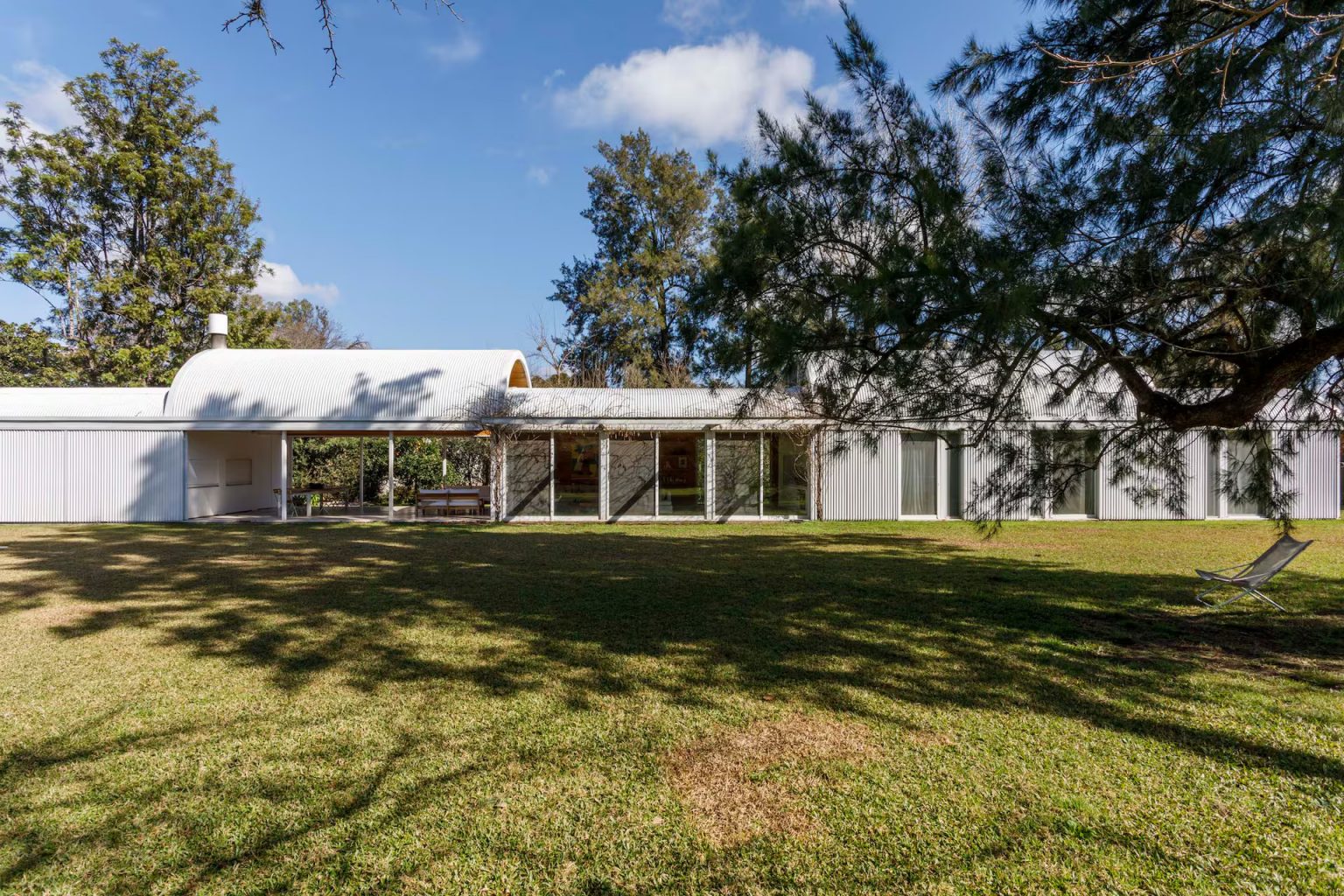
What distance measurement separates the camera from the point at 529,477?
55.5ft

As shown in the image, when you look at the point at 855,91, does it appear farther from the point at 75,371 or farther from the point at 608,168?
the point at 75,371

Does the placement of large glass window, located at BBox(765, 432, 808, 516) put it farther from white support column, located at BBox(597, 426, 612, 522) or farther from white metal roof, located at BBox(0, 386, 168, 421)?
white metal roof, located at BBox(0, 386, 168, 421)

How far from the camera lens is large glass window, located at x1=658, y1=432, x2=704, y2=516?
16891 millimetres

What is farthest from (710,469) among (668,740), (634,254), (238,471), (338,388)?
(634,254)

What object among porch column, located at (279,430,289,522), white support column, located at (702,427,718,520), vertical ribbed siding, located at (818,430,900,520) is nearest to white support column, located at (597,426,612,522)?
white support column, located at (702,427,718,520)

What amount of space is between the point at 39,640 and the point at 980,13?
9.37m

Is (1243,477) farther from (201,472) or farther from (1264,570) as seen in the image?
(201,472)

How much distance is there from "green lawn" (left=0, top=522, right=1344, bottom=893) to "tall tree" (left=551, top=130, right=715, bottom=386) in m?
22.9

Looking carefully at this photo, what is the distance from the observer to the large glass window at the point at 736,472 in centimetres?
1669

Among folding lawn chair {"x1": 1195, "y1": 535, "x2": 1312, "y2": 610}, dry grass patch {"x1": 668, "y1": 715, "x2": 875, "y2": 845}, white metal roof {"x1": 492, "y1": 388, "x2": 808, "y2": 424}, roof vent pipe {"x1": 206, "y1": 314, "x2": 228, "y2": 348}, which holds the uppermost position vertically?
roof vent pipe {"x1": 206, "y1": 314, "x2": 228, "y2": 348}

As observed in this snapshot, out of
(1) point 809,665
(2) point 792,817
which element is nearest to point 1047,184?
(1) point 809,665

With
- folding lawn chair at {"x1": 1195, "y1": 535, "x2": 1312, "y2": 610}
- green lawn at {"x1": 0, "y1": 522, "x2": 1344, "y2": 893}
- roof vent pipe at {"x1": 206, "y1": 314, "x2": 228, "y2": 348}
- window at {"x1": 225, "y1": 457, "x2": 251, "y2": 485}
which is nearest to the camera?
green lawn at {"x1": 0, "y1": 522, "x2": 1344, "y2": 893}

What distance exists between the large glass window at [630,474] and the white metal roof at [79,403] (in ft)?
35.4

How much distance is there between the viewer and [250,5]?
3256 millimetres
